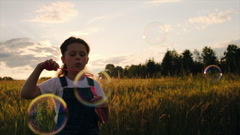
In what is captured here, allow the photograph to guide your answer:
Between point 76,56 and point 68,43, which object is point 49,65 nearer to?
point 76,56

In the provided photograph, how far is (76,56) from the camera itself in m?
3.14

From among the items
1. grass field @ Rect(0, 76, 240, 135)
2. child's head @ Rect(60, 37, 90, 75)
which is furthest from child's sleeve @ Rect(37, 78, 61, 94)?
grass field @ Rect(0, 76, 240, 135)

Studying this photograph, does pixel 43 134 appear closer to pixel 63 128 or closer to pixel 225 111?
pixel 63 128

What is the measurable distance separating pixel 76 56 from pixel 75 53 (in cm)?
7

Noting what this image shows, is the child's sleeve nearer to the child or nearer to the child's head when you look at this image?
the child

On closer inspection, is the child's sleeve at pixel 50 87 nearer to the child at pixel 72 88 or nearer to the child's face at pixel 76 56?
the child at pixel 72 88

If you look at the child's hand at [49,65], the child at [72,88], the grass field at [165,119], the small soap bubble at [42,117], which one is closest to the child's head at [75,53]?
the child at [72,88]

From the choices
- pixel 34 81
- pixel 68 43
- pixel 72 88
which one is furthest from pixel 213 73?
pixel 34 81

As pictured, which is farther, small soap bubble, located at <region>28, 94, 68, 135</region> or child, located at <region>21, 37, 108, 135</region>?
small soap bubble, located at <region>28, 94, 68, 135</region>

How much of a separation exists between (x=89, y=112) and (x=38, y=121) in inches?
70.2

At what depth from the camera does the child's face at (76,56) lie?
311 cm

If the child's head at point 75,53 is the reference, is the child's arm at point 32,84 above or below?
below

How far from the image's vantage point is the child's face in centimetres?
311

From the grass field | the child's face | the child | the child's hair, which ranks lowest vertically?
the grass field
